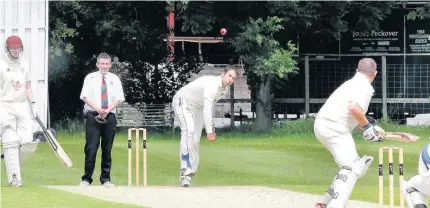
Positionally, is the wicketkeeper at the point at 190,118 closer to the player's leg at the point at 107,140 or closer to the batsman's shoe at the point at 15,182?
the player's leg at the point at 107,140

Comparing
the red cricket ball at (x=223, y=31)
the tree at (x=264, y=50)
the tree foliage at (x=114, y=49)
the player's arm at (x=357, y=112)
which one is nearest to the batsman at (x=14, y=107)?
the player's arm at (x=357, y=112)

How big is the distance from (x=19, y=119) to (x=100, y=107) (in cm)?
118

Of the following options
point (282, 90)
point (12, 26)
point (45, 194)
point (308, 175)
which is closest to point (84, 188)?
point (45, 194)

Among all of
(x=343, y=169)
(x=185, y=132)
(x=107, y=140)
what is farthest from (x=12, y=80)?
(x=343, y=169)

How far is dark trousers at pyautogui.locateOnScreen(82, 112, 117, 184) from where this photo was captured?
16938 mm

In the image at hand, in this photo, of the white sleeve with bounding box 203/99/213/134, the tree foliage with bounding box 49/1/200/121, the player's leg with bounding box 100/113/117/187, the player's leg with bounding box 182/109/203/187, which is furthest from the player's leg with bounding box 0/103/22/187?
the tree foliage with bounding box 49/1/200/121

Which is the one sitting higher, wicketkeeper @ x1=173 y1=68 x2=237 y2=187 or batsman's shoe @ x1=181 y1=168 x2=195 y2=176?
wicketkeeper @ x1=173 y1=68 x2=237 y2=187

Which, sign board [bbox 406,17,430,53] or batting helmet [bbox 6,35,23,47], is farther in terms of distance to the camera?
sign board [bbox 406,17,430,53]

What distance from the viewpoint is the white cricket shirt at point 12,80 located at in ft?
53.2

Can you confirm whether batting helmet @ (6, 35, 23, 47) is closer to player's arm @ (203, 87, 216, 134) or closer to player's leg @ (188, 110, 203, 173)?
player's arm @ (203, 87, 216, 134)

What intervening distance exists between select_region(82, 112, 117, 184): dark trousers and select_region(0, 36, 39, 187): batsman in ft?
3.06

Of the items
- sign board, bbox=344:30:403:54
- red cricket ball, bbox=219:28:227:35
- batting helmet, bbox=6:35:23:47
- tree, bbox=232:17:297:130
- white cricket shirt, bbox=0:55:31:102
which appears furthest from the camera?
sign board, bbox=344:30:403:54

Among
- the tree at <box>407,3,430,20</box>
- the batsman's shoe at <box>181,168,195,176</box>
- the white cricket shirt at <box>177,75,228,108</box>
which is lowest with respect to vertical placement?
the batsman's shoe at <box>181,168,195,176</box>

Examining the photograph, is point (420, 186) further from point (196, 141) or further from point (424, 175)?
point (196, 141)
